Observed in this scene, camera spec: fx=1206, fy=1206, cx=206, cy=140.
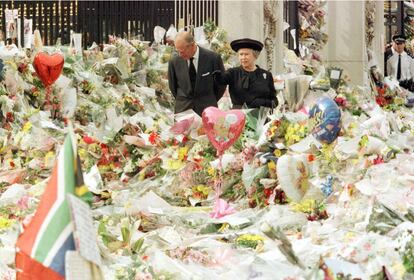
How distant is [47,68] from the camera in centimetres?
1223

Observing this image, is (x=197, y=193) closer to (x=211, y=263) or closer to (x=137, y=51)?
(x=211, y=263)

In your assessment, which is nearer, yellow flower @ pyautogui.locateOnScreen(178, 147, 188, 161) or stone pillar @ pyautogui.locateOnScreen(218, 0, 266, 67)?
yellow flower @ pyautogui.locateOnScreen(178, 147, 188, 161)

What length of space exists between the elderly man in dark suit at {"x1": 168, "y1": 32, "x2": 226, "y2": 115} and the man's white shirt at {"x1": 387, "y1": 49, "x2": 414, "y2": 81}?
1159 centimetres

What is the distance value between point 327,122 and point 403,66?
14374 millimetres

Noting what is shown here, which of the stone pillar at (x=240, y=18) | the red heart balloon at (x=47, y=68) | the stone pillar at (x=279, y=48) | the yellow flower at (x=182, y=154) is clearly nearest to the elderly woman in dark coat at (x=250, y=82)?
the yellow flower at (x=182, y=154)

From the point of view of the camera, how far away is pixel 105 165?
32.2 ft

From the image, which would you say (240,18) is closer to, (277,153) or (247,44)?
(247,44)

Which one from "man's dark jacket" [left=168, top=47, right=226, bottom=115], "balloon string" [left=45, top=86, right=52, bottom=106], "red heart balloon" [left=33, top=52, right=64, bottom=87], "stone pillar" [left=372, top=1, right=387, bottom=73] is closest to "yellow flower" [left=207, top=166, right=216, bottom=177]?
"man's dark jacket" [left=168, top=47, right=226, bottom=115]

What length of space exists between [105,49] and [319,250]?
926 centimetres

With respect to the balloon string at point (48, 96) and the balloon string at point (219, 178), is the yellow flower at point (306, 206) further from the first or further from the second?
the balloon string at point (48, 96)

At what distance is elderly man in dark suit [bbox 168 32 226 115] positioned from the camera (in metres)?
10.5

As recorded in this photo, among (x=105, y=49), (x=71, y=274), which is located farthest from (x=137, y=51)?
(x=71, y=274)

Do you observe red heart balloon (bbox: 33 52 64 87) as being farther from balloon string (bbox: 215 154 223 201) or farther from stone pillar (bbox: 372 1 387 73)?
stone pillar (bbox: 372 1 387 73)

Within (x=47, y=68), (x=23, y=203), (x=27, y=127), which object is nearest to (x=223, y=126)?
(x=23, y=203)
